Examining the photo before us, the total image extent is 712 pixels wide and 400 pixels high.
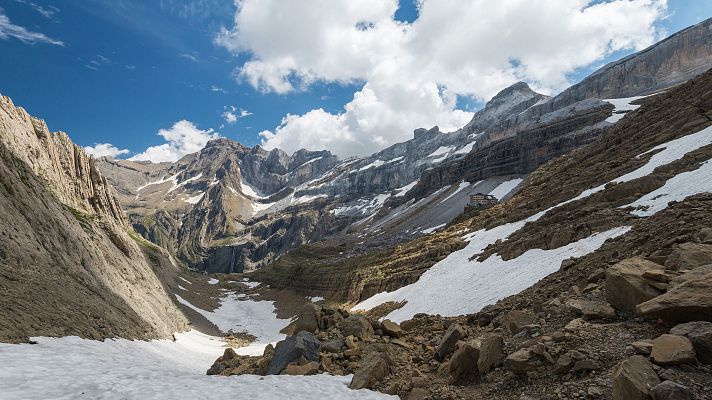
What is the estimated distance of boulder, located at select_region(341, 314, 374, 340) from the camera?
1705cm

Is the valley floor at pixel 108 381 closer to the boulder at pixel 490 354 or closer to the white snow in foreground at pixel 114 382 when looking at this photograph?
the white snow in foreground at pixel 114 382

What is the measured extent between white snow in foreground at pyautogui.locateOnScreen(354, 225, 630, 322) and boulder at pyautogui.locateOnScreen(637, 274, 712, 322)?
11.4 meters

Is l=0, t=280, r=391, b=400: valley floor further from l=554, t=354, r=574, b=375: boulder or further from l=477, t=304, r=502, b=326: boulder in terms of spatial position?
l=477, t=304, r=502, b=326: boulder

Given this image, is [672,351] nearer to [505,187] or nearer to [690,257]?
[690,257]

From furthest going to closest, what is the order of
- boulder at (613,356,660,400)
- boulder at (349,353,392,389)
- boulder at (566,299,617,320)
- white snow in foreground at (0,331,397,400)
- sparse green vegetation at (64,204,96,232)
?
sparse green vegetation at (64,204,96,232) → boulder at (349,353,392,389) → white snow in foreground at (0,331,397,400) → boulder at (566,299,617,320) → boulder at (613,356,660,400)

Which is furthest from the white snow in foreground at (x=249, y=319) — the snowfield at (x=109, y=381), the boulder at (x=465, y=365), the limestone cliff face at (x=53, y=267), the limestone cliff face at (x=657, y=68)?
the limestone cliff face at (x=657, y=68)

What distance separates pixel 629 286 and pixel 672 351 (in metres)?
3.09

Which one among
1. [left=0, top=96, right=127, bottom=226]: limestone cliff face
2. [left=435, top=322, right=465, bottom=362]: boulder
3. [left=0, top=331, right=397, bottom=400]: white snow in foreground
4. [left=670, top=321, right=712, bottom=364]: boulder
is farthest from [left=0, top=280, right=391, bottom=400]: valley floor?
[left=0, top=96, right=127, bottom=226]: limestone cliff face

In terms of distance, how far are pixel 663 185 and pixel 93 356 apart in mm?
30669

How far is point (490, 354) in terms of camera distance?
419 inches

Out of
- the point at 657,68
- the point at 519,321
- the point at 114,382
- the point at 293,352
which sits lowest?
the point at 293,352

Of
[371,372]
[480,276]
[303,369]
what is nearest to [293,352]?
[303,369]

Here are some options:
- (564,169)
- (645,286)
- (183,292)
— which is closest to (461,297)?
(645,286)

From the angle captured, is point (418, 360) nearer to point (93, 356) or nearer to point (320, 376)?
point (320, 376)
